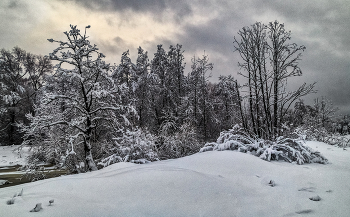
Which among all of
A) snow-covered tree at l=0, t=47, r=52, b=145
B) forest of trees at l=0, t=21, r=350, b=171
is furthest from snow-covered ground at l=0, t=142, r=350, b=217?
snow-covered tree at l=0, t=47, r=52, b=145

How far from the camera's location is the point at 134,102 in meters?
15.6

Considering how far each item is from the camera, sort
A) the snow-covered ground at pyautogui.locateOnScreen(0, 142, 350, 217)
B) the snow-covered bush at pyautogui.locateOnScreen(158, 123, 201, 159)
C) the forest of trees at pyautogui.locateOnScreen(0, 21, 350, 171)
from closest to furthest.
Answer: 1. the snow-covered ground at pyautogui.locateOnScreen(0, 142, 350, 217)
2. the forest of trees at pyautogui.locateOnScreen(0, 21, 350, 171)
3. the snow-covered bush at pyautogui.locateOnScreen(158, 123, 201, 159)

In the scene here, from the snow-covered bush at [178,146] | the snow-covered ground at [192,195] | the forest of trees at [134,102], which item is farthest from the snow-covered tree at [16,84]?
the snow-covered ground at [192,195]

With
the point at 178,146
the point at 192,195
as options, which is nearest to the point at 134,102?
the point at 178,146

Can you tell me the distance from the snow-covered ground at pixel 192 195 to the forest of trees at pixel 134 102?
164 inches

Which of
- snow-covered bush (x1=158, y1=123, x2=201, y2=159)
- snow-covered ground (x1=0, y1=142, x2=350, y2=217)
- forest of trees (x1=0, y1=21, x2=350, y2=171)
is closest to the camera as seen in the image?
snow-covered ground (x1=0, y1=142, x2=350, y2=217)

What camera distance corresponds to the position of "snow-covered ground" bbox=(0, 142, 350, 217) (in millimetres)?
1939

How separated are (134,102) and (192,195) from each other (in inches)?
548

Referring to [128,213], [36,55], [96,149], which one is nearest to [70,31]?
[96,149]

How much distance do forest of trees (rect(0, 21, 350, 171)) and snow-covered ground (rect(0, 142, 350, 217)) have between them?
13.6 feet

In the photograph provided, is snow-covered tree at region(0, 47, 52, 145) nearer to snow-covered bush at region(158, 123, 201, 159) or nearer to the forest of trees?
the forest of trees

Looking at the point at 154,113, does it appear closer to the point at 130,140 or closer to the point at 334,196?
the point at 130,140

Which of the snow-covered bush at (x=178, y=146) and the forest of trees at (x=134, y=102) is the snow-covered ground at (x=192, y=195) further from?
the snow-covered bush at (x=178, y=146)

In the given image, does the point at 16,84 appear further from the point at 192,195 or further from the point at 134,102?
the point at 192,195
